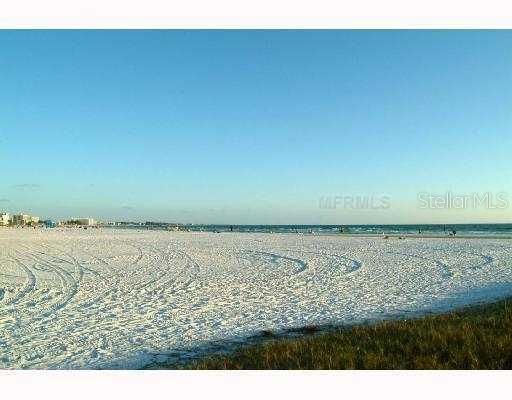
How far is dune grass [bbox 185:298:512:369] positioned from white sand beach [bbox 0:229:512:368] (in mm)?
1730

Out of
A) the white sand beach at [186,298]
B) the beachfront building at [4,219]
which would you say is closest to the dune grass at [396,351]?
the white sand beach at [186,298]

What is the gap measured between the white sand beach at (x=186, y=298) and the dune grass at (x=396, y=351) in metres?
1.73

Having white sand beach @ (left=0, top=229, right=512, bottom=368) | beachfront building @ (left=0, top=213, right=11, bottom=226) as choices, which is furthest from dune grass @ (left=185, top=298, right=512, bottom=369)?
beachfront building @ (left=0, top=213, right=11, bottom=226)

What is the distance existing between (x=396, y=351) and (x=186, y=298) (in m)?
7.14

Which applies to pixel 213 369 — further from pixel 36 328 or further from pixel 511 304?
pixel 511 304

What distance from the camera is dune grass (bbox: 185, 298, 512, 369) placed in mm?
6168

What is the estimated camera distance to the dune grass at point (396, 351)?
617 centimetres

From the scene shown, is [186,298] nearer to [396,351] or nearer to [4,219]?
[396,351]

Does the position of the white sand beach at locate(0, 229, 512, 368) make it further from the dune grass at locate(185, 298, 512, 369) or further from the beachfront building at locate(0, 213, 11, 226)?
the beachfront building at locate(0, 213, 11, 226)

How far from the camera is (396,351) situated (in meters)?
6.63
